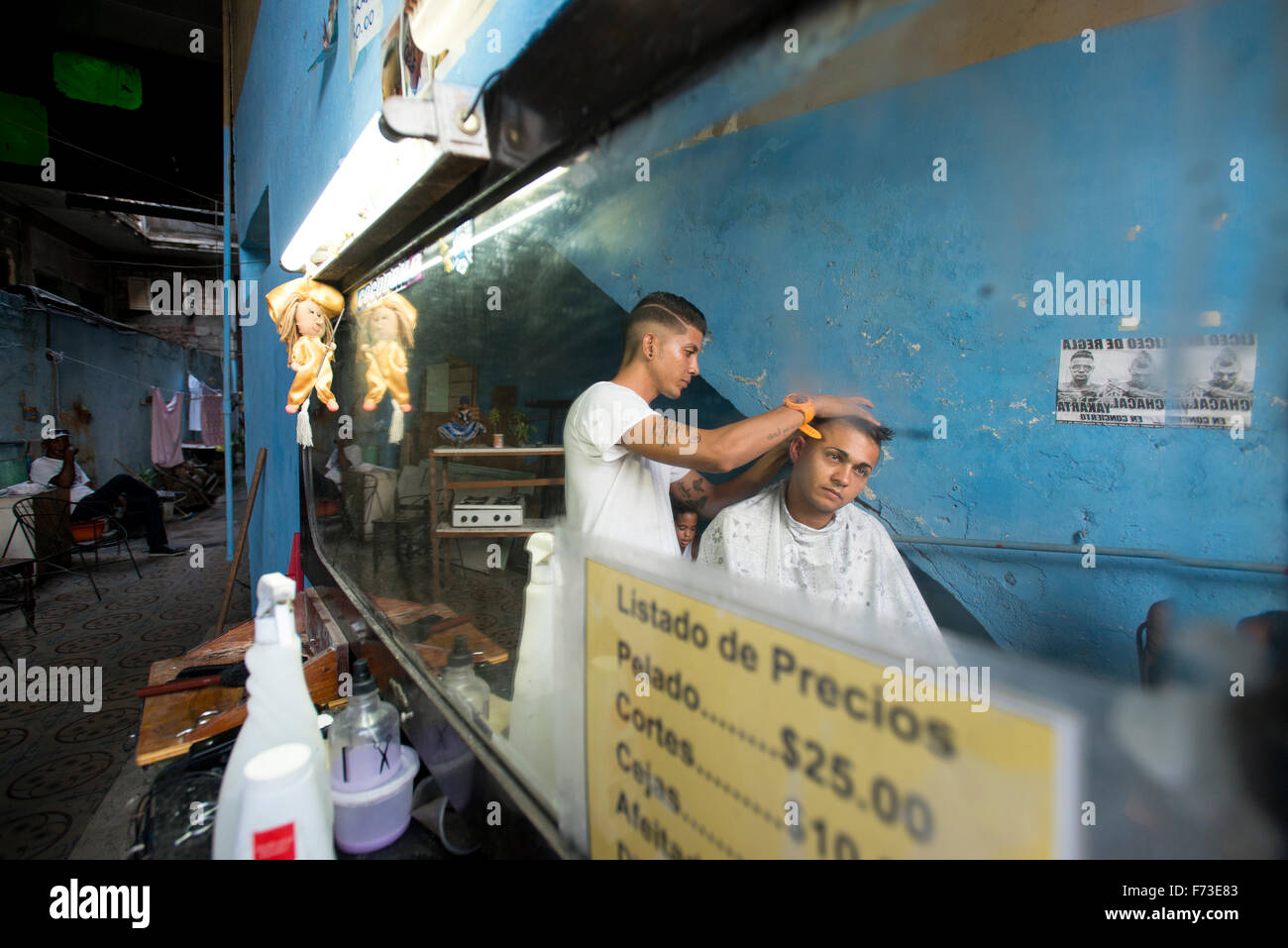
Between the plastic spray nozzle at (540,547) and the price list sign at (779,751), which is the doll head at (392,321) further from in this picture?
the price list sign at (779,751)

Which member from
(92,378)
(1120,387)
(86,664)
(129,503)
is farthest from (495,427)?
(92,378)

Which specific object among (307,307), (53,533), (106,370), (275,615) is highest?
(106,370)

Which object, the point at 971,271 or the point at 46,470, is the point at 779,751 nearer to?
the point at 971,271

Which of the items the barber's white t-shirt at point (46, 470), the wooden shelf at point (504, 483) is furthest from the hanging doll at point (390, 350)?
the barber's white t-shirt at point (46, 470)

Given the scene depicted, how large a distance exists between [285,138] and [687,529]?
321 cm

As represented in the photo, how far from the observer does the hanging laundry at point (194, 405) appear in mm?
14789

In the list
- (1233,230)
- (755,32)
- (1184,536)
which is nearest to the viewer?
(1233,230)

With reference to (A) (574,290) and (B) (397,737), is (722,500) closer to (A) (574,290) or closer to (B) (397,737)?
(A) (574,290)

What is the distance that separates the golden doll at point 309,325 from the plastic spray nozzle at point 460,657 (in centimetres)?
143

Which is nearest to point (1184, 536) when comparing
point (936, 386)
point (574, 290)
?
point (936, 386)

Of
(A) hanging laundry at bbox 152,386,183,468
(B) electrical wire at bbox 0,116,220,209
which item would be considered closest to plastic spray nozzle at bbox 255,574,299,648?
(B) electrical wire at bbox 0,116,220,209

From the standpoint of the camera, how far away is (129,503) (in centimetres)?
815
